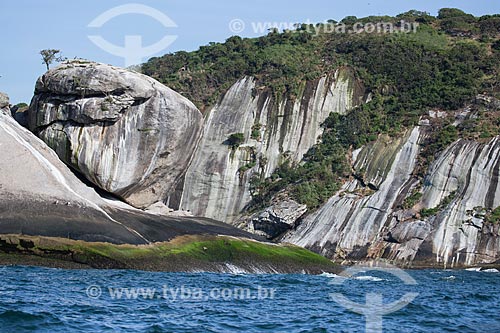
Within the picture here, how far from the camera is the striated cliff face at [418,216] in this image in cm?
5350

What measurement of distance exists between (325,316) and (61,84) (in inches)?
921

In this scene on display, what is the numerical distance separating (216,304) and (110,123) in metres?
19.1

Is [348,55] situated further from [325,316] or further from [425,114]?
[325,316]

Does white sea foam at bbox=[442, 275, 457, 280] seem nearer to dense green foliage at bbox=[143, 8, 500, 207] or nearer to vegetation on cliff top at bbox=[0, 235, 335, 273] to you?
vegetation on cliff top at bbox=[0, 235, 335, 273]

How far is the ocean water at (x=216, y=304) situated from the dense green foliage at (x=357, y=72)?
1164 inches

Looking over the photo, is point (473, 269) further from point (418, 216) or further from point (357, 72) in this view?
point (357, 72)

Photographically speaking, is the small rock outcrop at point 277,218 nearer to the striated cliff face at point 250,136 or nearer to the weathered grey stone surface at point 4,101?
the striated cliff face at point 250,136

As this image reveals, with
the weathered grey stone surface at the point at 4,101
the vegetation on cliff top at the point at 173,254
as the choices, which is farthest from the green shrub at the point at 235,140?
the weathered grey stone surface at the point at 4,101

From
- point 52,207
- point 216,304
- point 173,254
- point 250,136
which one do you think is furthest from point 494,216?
point 216,304

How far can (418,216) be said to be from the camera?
56.2 meters

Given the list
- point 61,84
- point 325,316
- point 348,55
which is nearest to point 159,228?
point 61,84

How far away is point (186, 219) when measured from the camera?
41.0 m

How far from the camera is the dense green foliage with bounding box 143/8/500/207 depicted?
6569cm

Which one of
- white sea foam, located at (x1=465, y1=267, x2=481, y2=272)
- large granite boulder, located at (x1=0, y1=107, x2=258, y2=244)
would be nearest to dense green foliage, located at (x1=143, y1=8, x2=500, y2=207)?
white sea foam, located at (x1=465, y1=267, x2=481, y2=272)
